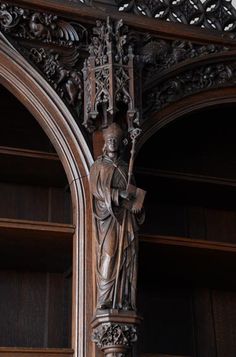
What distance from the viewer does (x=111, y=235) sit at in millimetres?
3604

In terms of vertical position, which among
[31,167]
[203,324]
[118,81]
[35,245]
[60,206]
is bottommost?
[203,324]

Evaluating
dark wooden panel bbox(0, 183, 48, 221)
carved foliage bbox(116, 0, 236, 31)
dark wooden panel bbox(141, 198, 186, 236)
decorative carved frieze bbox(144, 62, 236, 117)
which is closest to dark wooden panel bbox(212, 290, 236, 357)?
dark wooden panel bbox(141, 198, 186, 236)

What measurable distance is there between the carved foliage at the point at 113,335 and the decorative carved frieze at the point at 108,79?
1.19 m

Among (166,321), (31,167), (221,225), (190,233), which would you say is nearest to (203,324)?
(166,321)

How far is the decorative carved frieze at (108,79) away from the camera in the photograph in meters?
3.94

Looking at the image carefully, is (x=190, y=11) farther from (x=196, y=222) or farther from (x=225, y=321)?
(x=225, y=321)

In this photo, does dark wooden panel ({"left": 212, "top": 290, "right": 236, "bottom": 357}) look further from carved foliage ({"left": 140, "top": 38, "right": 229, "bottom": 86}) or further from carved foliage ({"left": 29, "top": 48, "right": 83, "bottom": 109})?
carved foliage ({"left": 29, "top": 48, "right": 83, "bottom": 109})

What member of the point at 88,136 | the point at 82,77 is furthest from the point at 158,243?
the point at 82,77

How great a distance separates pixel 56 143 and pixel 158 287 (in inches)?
57.1

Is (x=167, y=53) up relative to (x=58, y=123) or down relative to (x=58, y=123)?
up

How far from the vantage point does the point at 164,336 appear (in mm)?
4629

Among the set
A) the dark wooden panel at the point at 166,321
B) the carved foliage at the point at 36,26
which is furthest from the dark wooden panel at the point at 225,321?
the carved foliage at the point at 36,26

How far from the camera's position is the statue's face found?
3844 mm

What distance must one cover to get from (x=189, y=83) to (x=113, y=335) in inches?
72.8
